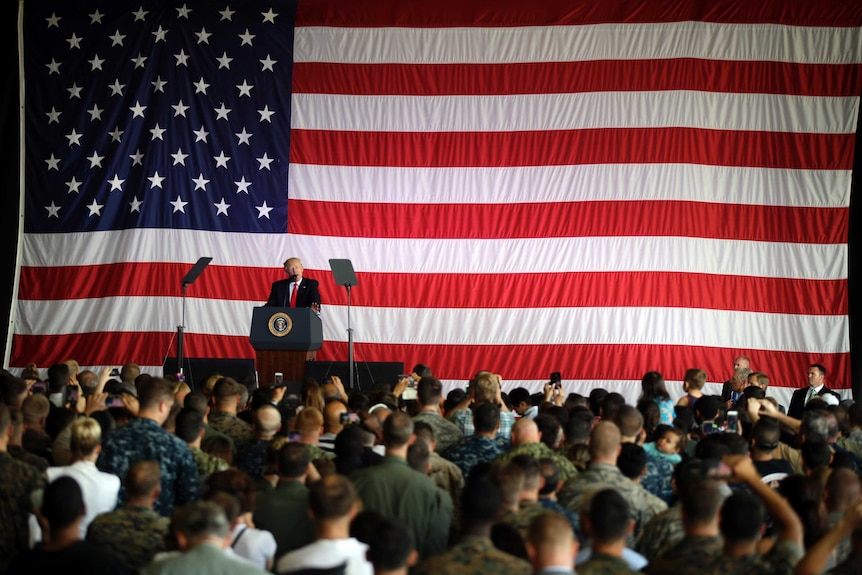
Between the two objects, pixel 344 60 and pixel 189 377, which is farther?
pixel 344 60

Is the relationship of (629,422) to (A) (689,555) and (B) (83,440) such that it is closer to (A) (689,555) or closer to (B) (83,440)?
(A) (689,555)

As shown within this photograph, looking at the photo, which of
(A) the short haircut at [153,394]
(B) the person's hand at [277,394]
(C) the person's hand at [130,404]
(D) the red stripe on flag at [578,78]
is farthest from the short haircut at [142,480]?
(D) the red stripe on flag at [578,78]

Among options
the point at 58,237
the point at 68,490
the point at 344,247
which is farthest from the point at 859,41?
the point at 68,490

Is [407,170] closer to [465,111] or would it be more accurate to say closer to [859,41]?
[465,111]

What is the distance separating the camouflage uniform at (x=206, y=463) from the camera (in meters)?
5.53

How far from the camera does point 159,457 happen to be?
207 inches

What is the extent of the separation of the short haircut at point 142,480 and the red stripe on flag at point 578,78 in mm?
11064

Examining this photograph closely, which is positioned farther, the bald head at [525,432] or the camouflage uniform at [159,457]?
the bald head at [525,432]

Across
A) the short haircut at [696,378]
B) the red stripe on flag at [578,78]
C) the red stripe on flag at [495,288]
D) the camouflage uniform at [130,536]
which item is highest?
the red stripe on flag at [578,78]

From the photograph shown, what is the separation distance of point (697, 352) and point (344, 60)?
613 cm

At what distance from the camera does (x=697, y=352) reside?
1432 cm

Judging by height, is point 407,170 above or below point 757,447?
above

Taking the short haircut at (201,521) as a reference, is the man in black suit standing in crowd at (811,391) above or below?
above

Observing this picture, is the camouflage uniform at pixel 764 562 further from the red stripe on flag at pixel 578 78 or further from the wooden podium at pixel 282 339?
the red stripe on flag at pixel 578 78
